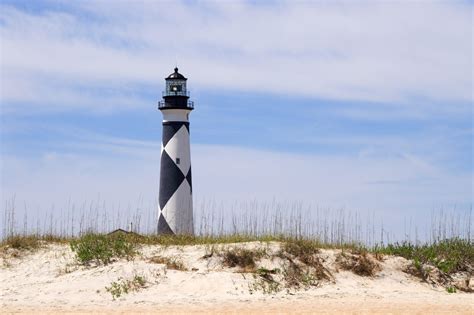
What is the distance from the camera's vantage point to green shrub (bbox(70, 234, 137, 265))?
572 inches

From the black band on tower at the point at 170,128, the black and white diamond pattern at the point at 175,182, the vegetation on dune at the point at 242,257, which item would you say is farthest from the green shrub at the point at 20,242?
the black band on tower at the point at 170,128

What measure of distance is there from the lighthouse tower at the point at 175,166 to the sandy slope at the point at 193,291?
14.4ft

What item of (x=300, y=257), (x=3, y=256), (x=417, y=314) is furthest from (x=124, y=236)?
(x=417, y=314)

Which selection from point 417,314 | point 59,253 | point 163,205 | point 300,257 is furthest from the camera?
point 163,205

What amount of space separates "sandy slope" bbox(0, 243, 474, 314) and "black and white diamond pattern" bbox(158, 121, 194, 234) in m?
4.34

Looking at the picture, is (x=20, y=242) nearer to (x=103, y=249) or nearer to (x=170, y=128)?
(x=103, y=249)

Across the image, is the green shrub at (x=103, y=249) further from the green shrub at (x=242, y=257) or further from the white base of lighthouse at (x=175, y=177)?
the white base of lighthouse at (x=175, y=177)

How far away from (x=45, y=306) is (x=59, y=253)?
2816 mm

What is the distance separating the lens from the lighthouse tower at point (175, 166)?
1939 cm

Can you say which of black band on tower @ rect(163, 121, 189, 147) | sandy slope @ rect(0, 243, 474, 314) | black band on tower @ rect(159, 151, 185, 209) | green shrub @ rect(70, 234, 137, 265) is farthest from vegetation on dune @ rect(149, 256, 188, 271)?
black band on tower @ rect(163, 121, 189, 147)

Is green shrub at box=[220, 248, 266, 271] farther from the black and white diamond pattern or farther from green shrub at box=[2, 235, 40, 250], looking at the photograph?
the black and white diamond pattern

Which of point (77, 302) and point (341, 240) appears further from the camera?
point (341, 240)

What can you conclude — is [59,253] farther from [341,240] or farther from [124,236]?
[341,240]

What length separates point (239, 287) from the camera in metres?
13.1
